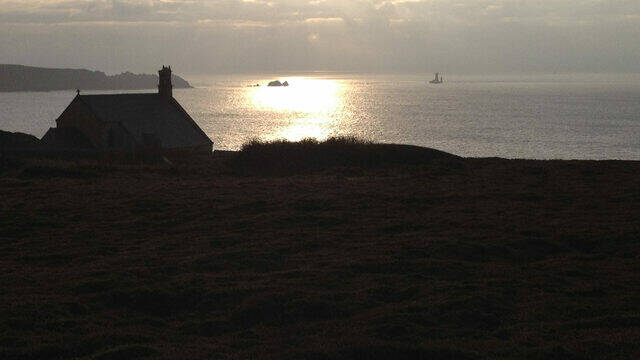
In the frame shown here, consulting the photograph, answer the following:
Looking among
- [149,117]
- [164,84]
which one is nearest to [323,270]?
[149,117]

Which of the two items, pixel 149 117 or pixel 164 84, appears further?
pixel 164 84

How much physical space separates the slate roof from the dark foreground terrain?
2323 centimetres

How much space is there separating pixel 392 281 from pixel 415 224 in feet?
16.5

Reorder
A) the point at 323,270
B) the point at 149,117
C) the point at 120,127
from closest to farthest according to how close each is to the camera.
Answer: the point at 323,270, the point at 120,127, the point at 149,117

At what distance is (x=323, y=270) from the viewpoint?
12.3m

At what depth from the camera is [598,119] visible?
139375 mm

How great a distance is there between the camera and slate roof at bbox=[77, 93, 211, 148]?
4628 cm

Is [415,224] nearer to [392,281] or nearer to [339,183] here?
[392,281]

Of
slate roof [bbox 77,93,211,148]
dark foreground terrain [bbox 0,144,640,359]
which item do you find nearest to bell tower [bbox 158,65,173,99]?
slate roof [bbox 77,93,211,148]

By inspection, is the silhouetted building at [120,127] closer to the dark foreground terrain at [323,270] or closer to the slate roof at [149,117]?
the slate roof at [149,117]

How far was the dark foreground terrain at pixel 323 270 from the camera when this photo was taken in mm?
8805

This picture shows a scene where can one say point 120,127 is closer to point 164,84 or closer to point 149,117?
point 149,117

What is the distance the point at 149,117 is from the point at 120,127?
96.8 inches

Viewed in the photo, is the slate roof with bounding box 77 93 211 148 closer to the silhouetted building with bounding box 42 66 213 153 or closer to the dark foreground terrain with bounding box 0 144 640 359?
the silhouetted building with bounding box 42 66 213 153
